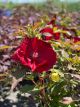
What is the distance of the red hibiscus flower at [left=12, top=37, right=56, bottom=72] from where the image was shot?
70.0 inches

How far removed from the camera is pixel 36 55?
5.99 feet

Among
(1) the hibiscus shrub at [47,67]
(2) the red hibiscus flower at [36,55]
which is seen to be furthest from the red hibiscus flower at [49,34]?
(2) the red hibiscus flower at [36,55]

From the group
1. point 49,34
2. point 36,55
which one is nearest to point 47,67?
point 36,55

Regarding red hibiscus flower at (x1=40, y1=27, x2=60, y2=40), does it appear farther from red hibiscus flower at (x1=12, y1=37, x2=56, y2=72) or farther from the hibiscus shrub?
red hibiscus flower at (x1=12, y1=37, x2=56, y2=72)

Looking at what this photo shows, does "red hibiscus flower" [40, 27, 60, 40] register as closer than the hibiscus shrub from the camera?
No

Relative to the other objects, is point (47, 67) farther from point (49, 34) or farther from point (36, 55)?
point (49, 34)

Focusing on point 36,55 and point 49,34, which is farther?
point 49,34

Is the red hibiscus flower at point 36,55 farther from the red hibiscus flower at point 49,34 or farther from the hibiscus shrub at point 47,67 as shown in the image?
the red hibiscus flower at point 49,34

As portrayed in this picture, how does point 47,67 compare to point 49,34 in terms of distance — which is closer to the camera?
point 47,67

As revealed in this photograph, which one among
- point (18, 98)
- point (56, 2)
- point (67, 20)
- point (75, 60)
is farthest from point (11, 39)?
point (56, 2)

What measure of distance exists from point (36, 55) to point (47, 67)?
0.08m

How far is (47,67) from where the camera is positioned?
179 centimetres

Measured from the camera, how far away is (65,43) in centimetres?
211

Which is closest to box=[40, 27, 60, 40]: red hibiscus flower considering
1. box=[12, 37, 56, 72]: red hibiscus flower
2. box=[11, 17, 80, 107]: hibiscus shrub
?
box=[11, 17, 80, 107]: hibiscus shrub
